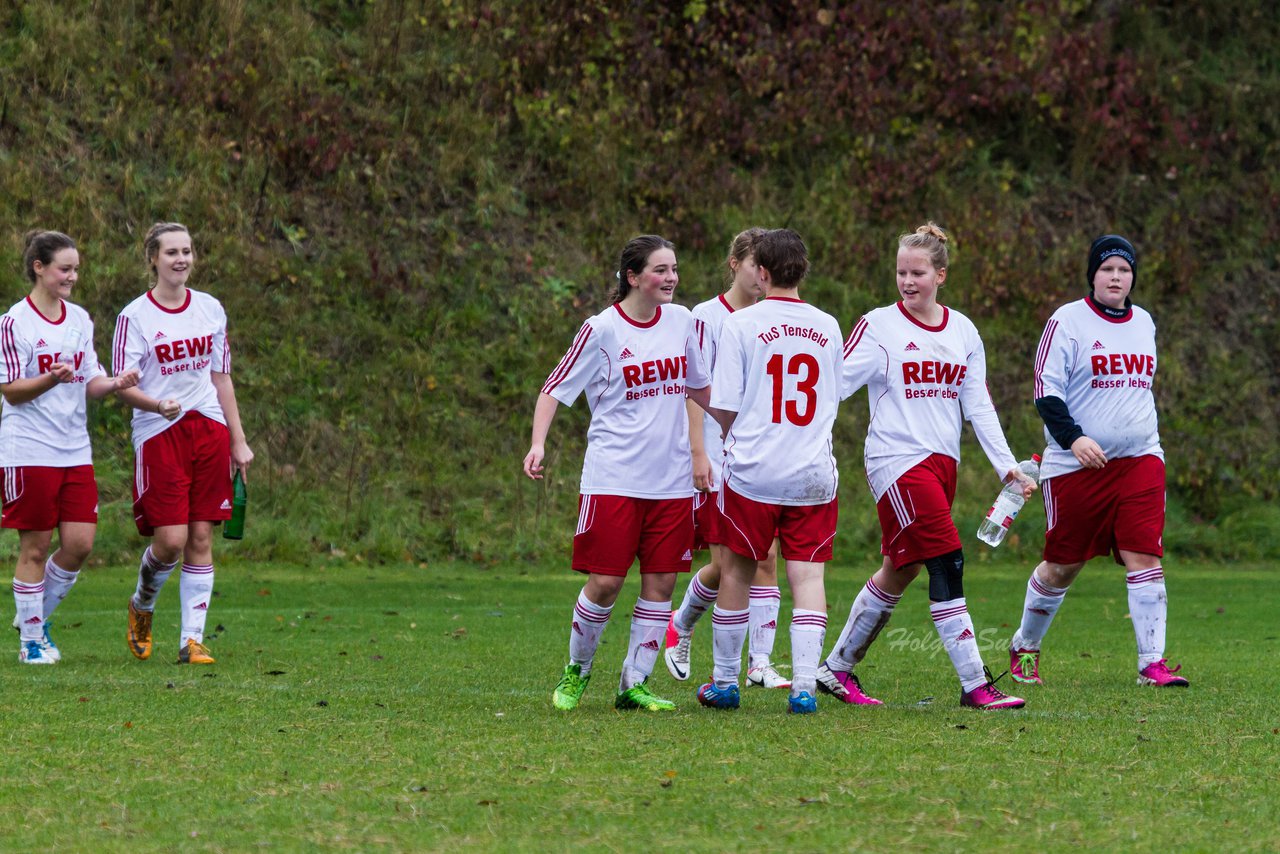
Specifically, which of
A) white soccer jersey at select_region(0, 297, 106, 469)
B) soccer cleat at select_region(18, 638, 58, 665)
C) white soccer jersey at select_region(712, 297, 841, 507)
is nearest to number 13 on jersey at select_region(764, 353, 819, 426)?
white soccer jersey at select_region(712, 297, 841, 507)

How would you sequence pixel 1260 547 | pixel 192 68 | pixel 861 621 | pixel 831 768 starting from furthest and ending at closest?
pixel 192 68 < pixel 1260 547 < pixel 861 621 < pixel 831 768

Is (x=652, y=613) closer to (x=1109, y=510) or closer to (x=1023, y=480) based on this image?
(x=1023, y=480)

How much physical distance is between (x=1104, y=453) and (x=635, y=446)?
2.73 m

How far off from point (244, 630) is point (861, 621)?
4831 millimetres

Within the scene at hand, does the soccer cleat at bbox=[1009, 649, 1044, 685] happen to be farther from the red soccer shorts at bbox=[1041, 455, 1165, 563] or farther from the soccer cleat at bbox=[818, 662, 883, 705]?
the soccer cleat at bbox=[818, 662, 883, 705]

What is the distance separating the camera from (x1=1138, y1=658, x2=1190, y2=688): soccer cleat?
8125 mm

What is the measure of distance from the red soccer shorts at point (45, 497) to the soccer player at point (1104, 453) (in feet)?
16.6

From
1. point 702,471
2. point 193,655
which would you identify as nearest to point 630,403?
point 702,471

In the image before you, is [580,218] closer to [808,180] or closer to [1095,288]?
[808,180]

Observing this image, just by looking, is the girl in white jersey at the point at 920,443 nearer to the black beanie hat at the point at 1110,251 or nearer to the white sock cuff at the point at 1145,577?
the black beanie hat at the point at 1110,251

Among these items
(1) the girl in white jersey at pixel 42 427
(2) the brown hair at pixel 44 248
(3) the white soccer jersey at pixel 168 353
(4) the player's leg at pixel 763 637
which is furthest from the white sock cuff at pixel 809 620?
(2) the brown hair at pixel 44 248

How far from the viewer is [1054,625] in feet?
39.0

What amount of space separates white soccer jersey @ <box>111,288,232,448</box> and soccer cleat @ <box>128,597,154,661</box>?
36.8 inches

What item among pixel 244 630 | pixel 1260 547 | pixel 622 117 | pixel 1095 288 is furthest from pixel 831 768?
pixel 622 117
